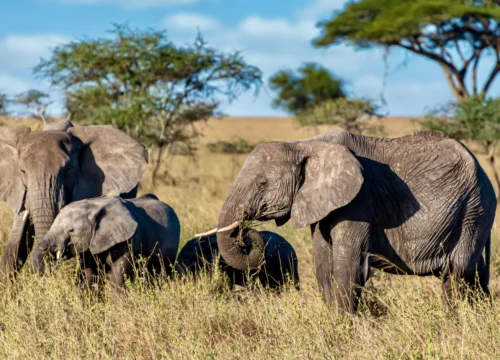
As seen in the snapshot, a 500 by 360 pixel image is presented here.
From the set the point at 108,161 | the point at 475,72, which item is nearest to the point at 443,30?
the point at 475,72

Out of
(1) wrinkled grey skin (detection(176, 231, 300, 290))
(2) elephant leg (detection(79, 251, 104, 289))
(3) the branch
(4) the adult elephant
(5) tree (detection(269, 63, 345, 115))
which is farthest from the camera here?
(5) tree (detection(269, 63, 345, 115))

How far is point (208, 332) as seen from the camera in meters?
5.83

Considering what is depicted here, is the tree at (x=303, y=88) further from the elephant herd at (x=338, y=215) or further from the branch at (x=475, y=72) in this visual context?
the elephant herd at (x=338, y=215)

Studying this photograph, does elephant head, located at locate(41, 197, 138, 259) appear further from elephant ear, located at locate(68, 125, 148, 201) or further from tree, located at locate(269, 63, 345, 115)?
tree, located at locate(269, 63, 345, 115)

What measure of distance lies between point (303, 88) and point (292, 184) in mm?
39658

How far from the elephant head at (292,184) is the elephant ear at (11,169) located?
9.17 feet

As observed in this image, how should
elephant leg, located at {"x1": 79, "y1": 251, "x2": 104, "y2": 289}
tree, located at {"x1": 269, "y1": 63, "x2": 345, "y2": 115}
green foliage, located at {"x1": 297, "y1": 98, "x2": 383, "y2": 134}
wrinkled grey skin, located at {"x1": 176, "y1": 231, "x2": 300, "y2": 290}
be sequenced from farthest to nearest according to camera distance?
tree, located at {"x1": 269, "y1": 63, "x2": 345, "y2": 115}, green foliage, located at {"x1": 297, "y1": 98, "x2": 383, "y2": 134}, wrinkled grey skin, located at {"x1": 176, "y1": 231, "x2": 300, "y2": 290}, elephant leg, located at {"x1": 79, "y1": 251, "x2": 104, "y2": 289}

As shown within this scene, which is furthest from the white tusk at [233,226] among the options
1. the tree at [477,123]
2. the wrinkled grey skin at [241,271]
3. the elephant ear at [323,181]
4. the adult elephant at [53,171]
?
the tree at [477,123]

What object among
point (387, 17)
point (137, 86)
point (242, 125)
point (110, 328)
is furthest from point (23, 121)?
point (242, 125)

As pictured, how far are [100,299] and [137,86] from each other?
13.4m

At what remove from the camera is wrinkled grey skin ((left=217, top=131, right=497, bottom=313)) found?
5766 millimetres

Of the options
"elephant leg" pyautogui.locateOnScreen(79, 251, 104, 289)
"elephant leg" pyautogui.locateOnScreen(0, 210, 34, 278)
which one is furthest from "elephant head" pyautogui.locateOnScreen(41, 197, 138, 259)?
"elephant leg" pyautogui.locateOnScreen(0, 210, 34, 278)

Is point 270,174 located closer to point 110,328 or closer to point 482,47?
point 110,328

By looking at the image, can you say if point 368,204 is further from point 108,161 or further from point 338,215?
point 108,161
